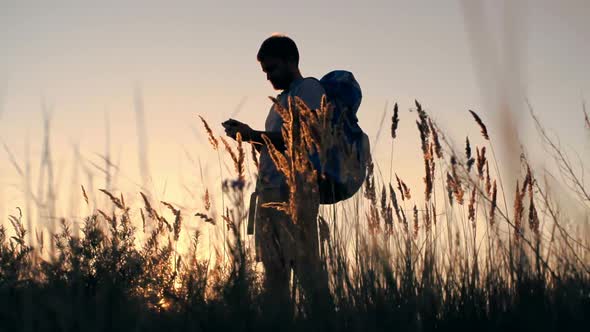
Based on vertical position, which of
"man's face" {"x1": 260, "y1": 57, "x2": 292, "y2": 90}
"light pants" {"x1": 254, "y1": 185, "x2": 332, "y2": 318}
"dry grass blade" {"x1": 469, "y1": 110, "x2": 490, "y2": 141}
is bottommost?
"light pants" {"x1": 254, "y1": 185, "x2": 332, "y2": 318}

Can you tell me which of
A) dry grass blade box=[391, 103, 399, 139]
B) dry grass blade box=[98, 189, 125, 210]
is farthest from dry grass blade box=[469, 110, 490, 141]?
dry grass blade box=[98, 189, 125, 210]

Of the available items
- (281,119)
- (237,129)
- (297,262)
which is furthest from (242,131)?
(297,262)

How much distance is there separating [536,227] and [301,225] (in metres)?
0.80

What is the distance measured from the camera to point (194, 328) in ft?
7.32

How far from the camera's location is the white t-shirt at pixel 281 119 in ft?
10.7

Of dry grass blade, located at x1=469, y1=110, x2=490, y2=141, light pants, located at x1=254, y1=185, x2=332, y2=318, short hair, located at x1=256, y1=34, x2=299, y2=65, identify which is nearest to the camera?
light pants, located at x1=254, y1=185, x2=332, y2=318

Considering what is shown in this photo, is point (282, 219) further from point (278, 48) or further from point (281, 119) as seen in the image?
point (278, 48)

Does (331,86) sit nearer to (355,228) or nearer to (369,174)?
(369,174)

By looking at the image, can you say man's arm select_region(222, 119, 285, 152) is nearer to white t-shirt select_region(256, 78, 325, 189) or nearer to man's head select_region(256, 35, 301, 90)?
white t-shirt select_region(256, 78, 325, 189)

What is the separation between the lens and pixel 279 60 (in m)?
3.51

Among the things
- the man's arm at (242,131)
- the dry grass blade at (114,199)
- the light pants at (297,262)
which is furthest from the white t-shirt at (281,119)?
the dry grass blade at (114,199)

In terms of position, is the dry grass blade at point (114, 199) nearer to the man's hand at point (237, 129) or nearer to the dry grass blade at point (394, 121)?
the man's hand at point (237, 129)

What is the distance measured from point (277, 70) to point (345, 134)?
555mm

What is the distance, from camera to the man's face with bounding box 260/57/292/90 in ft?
11.5
